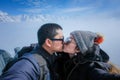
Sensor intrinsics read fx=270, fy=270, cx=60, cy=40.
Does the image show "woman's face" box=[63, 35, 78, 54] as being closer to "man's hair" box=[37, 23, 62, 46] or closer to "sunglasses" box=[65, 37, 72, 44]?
"sunglasses" box=[65, 37, 72, 44]

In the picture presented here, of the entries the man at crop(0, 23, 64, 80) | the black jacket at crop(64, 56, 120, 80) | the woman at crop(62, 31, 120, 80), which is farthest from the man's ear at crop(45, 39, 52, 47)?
the black jacket at crop(64, 56, 120, 80)

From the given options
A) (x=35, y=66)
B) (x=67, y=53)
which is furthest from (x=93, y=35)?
(x=35, y=66)

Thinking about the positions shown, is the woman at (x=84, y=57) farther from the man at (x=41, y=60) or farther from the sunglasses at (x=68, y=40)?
the man at (x=41, y=60)

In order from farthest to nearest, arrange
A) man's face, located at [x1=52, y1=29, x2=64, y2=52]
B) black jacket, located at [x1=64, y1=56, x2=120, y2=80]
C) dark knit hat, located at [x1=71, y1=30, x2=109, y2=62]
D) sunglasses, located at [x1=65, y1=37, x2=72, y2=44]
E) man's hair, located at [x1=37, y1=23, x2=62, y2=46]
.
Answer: sunglasses, located at [x1=65, y1=37, x2=72, y2=44] → dark knit hat, located at [x1=71, y1=30, x2=109, y2=62] → man's face, located at [x1=52, y1=29, x2=64, y2=52] → man's hair, located at [x1=37, y1=23, x2=62, y2=46] → black jacket, located at [x1=64, y1=56, x2=120, y2=80]

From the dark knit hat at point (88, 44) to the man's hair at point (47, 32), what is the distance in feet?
2.24

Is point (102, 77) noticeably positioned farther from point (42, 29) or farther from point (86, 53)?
point (42, 29)

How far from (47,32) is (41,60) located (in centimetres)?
86

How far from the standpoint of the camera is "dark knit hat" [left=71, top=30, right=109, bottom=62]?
17.6 ft

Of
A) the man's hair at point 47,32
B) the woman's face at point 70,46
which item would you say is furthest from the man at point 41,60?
the woman's face at point 70,46

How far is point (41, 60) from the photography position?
4.32m

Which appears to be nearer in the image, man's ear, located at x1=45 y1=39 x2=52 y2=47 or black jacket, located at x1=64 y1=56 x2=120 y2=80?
black jacket, located at x1=64 y1=56 x2=120 y2=80

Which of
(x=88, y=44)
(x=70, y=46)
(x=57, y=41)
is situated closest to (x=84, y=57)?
(x=88, y=44)

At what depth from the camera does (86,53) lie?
17.8 ft

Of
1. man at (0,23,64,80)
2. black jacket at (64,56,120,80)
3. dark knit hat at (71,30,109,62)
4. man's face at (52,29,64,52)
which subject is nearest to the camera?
man at (0,23,64,80)
